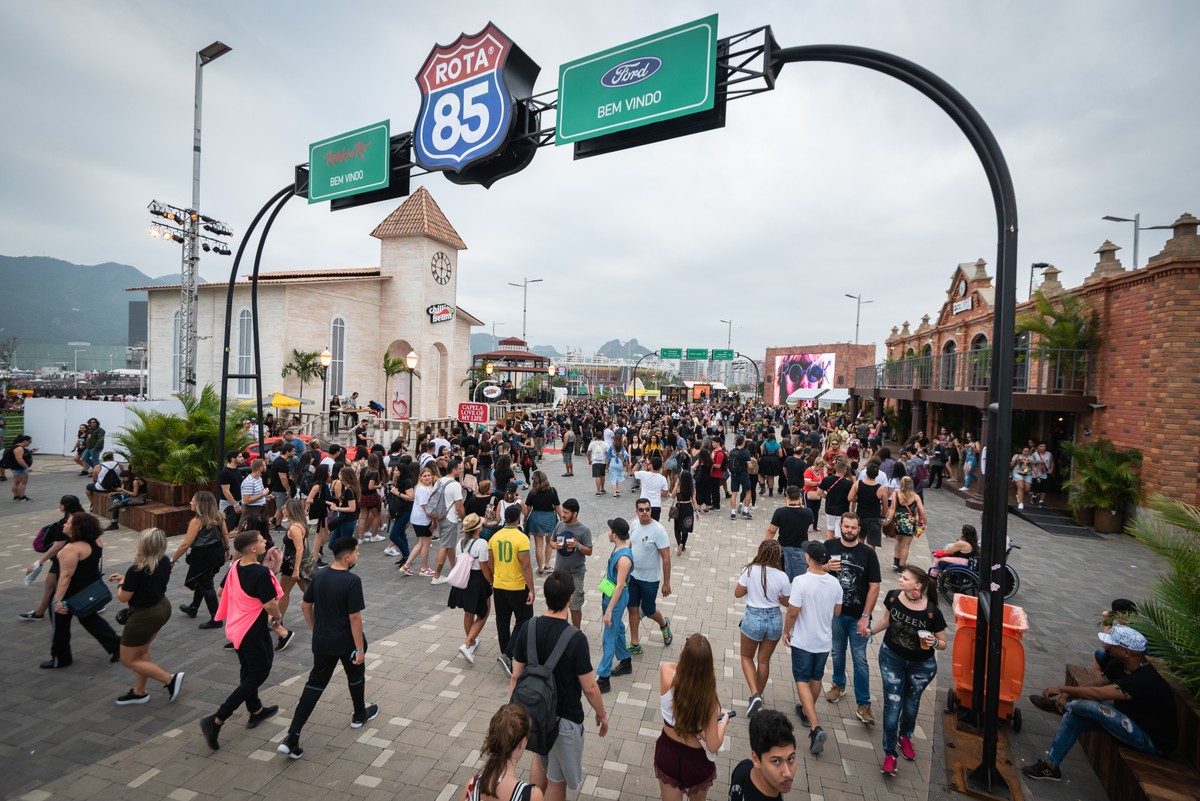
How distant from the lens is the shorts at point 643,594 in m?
5.69

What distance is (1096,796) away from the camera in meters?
4.00

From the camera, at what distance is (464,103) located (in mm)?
6586

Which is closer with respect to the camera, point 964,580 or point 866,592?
point 866,592

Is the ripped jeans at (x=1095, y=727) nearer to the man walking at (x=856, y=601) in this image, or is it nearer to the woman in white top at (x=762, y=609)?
the man walking at (x=856, y=601)

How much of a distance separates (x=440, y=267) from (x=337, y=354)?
6.86m

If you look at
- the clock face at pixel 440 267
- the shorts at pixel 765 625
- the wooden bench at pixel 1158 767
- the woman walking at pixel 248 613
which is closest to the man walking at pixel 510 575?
the woman walking at pixel 248 613

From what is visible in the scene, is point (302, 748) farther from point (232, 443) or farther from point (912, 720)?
point (232, 443)

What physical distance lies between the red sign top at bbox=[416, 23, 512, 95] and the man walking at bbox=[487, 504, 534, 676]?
5.28 metres

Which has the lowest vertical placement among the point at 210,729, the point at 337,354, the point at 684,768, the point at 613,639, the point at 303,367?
the point at 210,729

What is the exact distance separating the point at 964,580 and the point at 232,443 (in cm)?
1320

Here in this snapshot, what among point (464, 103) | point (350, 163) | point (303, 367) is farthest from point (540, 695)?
point (303, 367)

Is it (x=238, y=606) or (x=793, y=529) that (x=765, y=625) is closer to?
(x=793, y=529)

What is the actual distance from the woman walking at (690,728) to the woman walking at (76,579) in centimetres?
567

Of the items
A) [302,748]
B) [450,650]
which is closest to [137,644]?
[302,748]
